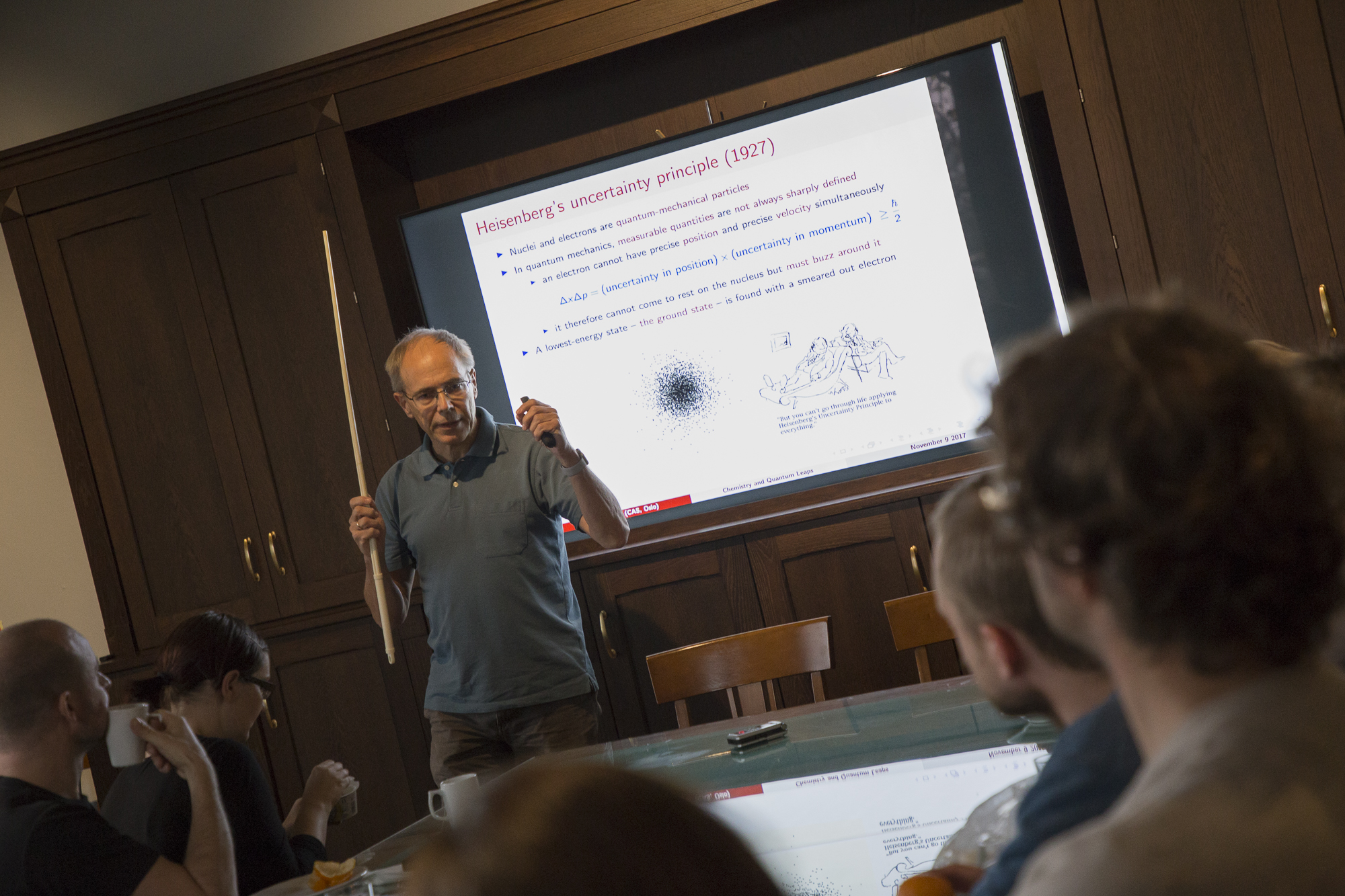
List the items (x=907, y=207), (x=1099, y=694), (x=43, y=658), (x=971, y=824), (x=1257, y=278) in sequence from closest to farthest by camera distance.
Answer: (x=1099, y=694), (x=971, y=824), (x=43, y=658), (x=1257, y=278), (x=907, y=207)

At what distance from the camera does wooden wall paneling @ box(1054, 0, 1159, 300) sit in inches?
119

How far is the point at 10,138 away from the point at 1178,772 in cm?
443

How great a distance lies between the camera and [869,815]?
138 cm

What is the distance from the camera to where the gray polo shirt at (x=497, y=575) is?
2.55 meters

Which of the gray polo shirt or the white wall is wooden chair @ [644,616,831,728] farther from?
the white wall

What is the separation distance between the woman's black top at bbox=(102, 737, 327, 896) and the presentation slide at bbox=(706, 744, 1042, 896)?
82cm

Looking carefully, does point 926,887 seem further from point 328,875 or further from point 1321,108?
point 1321,108

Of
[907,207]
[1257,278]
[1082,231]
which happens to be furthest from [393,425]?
[1257,278]

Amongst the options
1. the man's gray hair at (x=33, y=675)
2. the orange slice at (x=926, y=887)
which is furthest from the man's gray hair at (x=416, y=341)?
the orange slice at (x=926, y=887)

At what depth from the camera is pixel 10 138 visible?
12.9 feet

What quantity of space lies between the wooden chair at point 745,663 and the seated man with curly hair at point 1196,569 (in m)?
1.71

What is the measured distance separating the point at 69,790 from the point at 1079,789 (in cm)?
159

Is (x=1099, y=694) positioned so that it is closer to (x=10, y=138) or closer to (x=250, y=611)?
(x=250, y=611)

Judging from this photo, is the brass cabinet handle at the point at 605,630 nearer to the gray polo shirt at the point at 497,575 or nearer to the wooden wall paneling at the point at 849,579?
the wooden wall paneling at the point at 849,579
